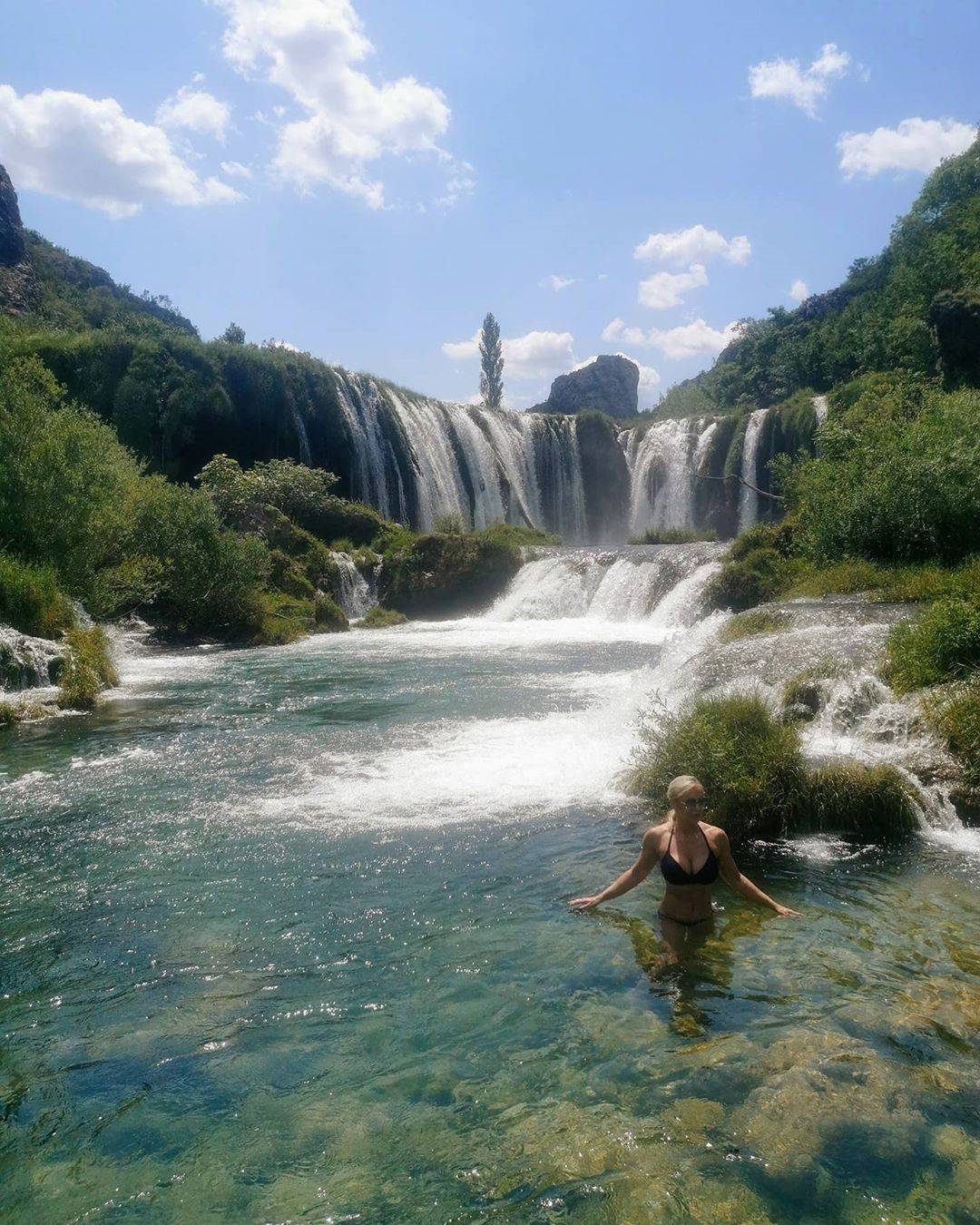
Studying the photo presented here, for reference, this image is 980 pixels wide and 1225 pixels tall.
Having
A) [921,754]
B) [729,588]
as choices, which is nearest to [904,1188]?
[921,754]

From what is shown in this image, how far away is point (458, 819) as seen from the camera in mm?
8828

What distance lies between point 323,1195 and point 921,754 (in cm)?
739

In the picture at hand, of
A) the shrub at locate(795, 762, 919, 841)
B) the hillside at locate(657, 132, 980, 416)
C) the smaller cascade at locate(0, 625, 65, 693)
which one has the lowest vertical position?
the shrub at locate(795, 762, 919, 841)

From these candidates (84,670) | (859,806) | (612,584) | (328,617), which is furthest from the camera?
(328,617)

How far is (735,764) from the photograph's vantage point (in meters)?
8.23

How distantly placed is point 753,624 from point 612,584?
1289 centimetres

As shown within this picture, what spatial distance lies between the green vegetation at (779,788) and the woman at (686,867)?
1945mm

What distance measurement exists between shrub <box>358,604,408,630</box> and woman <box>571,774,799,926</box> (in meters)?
23.1

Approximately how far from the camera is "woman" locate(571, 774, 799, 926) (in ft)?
19.0

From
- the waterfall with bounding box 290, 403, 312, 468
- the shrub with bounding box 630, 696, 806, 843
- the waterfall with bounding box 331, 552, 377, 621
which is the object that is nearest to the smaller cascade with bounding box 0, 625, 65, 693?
the shrub with bounding box 630, 696, 806, 843

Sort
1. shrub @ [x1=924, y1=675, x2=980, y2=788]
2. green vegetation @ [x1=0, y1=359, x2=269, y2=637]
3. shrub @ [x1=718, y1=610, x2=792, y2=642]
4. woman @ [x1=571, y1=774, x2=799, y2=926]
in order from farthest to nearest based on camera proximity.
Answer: green vegetation @ [x1=0, y1=359, x2=269, y2=637] < shrub @ [x1=718, y1=610, x2=792, y2=642] < shrub @ [x1=924, y1=675, x2=980, y2=788] < woman @ [x1=571, y1=774, x2=799, y2=926]

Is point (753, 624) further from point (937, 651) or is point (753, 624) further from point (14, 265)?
point (14, 265)

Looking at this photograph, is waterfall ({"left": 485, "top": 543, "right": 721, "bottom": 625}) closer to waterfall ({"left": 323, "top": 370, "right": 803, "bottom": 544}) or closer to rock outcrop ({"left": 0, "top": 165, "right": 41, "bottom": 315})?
waterfall ({"left": 323, "top": 370, "right": 803, "bottom": 544})

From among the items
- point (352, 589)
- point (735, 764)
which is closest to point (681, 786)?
point (735, 764)
